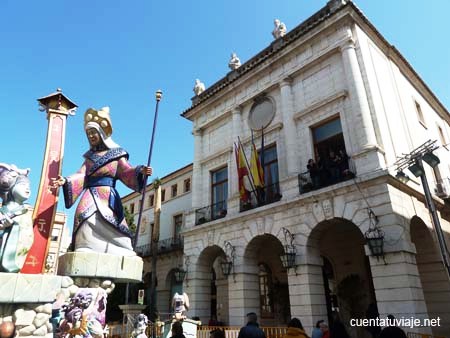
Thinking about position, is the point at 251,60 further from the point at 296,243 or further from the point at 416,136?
the point at 296,243

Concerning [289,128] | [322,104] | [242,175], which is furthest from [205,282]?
[322,104]

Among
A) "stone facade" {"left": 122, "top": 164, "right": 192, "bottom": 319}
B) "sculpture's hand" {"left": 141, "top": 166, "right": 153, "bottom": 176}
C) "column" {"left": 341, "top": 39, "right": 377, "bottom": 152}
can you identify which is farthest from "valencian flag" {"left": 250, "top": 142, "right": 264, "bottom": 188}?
"stone facade" {"left": 122, "top": 164, "right": 192, "bottom": 319}

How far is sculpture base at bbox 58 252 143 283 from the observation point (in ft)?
18.1

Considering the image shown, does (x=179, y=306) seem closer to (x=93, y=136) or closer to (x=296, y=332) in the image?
(x=296, y=332)

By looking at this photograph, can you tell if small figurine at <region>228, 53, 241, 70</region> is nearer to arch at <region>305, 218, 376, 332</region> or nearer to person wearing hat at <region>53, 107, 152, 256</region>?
arch at <region>305, 218, 376, 332</region>

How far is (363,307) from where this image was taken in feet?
43.9

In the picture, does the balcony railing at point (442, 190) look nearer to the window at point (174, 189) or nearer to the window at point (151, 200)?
the window at point (174, 189)

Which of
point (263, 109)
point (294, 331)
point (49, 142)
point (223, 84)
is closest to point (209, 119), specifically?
point (223, 84)

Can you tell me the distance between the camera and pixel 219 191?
18.0 m

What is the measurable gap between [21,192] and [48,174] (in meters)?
1.30

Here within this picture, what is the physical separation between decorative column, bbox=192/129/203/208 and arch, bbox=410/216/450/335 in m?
10.5

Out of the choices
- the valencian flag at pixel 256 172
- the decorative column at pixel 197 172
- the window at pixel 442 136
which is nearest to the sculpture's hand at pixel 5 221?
the valencian flag at pixel 256 172

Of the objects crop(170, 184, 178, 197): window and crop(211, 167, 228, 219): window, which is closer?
crop(211, 167, 228, 219): window

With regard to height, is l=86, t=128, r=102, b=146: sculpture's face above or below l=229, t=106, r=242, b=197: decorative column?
below
